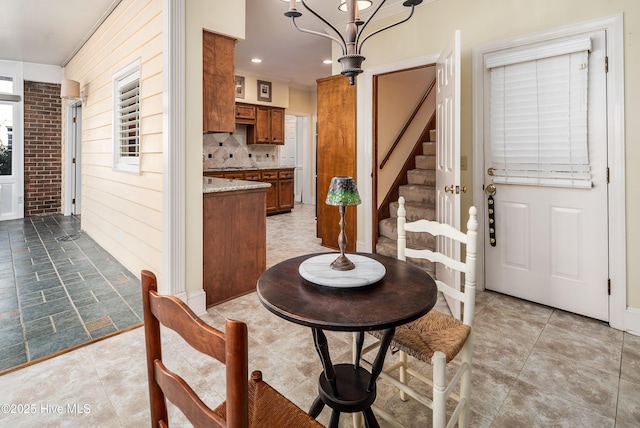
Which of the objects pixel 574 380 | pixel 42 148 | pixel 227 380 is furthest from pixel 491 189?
pixel 42 148

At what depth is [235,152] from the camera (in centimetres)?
741

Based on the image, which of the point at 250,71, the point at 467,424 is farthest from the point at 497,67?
the point at 250,71

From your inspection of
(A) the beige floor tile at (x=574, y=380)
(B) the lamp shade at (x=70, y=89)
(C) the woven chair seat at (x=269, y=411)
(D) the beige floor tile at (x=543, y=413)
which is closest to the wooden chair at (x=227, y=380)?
(C) the woven chair seat at (x=269, y=411)

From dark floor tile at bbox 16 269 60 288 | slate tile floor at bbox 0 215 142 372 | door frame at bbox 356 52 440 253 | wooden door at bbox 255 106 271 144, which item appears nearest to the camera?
slate tile floor at bbox 0 215 142 372

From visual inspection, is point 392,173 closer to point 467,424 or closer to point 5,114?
point 467,424

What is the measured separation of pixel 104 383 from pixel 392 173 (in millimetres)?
3822

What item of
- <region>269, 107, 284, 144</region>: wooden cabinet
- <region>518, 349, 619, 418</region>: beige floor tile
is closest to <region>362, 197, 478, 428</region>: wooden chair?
<region>518, 349, 619, 418</region>: beige floor tile

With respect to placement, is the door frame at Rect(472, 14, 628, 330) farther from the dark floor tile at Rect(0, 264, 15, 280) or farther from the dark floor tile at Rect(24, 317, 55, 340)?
the dark floor tile at Rect(0, 264, 15, 280)

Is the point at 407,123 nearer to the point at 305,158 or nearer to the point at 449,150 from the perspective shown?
the point at 449,150

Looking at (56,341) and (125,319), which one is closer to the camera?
(56,341)

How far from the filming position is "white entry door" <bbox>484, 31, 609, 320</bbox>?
259 cm

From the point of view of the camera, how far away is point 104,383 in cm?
191

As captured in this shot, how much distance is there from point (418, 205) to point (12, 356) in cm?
379

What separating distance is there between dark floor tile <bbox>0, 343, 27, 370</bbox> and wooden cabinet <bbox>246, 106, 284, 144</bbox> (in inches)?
221
